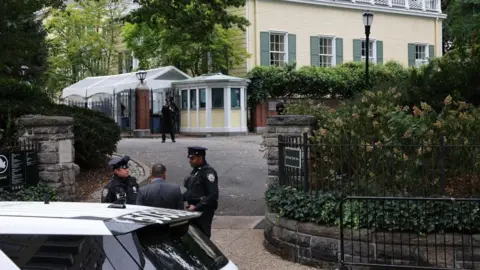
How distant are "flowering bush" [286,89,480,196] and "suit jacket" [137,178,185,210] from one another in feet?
8.17

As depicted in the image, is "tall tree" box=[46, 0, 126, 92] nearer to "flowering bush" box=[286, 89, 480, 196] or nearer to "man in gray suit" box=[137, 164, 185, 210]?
"flowering bush" box=[286, 89, 480, 196]

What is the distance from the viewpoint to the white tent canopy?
29.0 m

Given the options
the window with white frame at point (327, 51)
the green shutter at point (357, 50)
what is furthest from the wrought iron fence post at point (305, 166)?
the green shutter at point (357, 50)

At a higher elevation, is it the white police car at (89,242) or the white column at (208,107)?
the white column at (208,107)

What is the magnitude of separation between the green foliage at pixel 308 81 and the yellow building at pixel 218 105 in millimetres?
1164

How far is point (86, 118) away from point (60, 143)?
3.79 metres

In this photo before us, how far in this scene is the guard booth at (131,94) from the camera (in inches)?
1130

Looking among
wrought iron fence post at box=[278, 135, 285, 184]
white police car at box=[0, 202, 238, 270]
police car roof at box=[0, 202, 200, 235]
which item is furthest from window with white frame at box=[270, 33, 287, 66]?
white police car at box=[0, 202, 238, 270]

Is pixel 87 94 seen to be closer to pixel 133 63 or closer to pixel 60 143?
pixel 133 63

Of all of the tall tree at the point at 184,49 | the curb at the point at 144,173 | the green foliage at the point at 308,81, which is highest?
the tall tree at the point at 184,49

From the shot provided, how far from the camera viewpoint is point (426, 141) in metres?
8.27

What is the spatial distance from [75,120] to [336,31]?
21698 mm

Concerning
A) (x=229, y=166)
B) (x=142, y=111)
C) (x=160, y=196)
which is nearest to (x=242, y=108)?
(x=142, y=111)

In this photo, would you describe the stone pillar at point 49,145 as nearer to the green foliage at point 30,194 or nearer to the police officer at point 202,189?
the green foliage at point 30,194
